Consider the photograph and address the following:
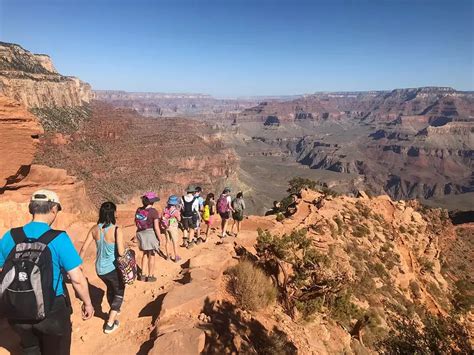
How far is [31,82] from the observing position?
85.8 metres

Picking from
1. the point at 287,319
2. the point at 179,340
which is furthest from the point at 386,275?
the point at 179,340

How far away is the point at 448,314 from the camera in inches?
607

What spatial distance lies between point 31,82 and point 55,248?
320 feet

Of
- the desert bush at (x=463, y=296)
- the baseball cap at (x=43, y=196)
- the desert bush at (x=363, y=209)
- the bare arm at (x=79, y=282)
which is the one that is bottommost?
the desert bush at (x=463, y=296)

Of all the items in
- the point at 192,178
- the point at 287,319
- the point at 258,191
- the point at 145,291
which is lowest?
the point at 258,191

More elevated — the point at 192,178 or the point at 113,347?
the point at 113,347

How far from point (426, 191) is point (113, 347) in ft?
667

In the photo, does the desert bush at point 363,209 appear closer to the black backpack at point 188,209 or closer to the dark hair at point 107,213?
the black backpack at point 188,209

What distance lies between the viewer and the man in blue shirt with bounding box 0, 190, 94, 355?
3824mm

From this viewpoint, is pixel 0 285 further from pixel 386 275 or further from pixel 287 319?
pixel 386 275

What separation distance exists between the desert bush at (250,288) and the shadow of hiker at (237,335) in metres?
0.34

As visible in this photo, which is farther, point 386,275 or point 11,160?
point 386,275

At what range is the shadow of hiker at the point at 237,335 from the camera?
5.69m

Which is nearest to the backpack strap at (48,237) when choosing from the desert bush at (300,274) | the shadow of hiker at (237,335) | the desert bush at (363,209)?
the shadow of hiker at (237,335)
